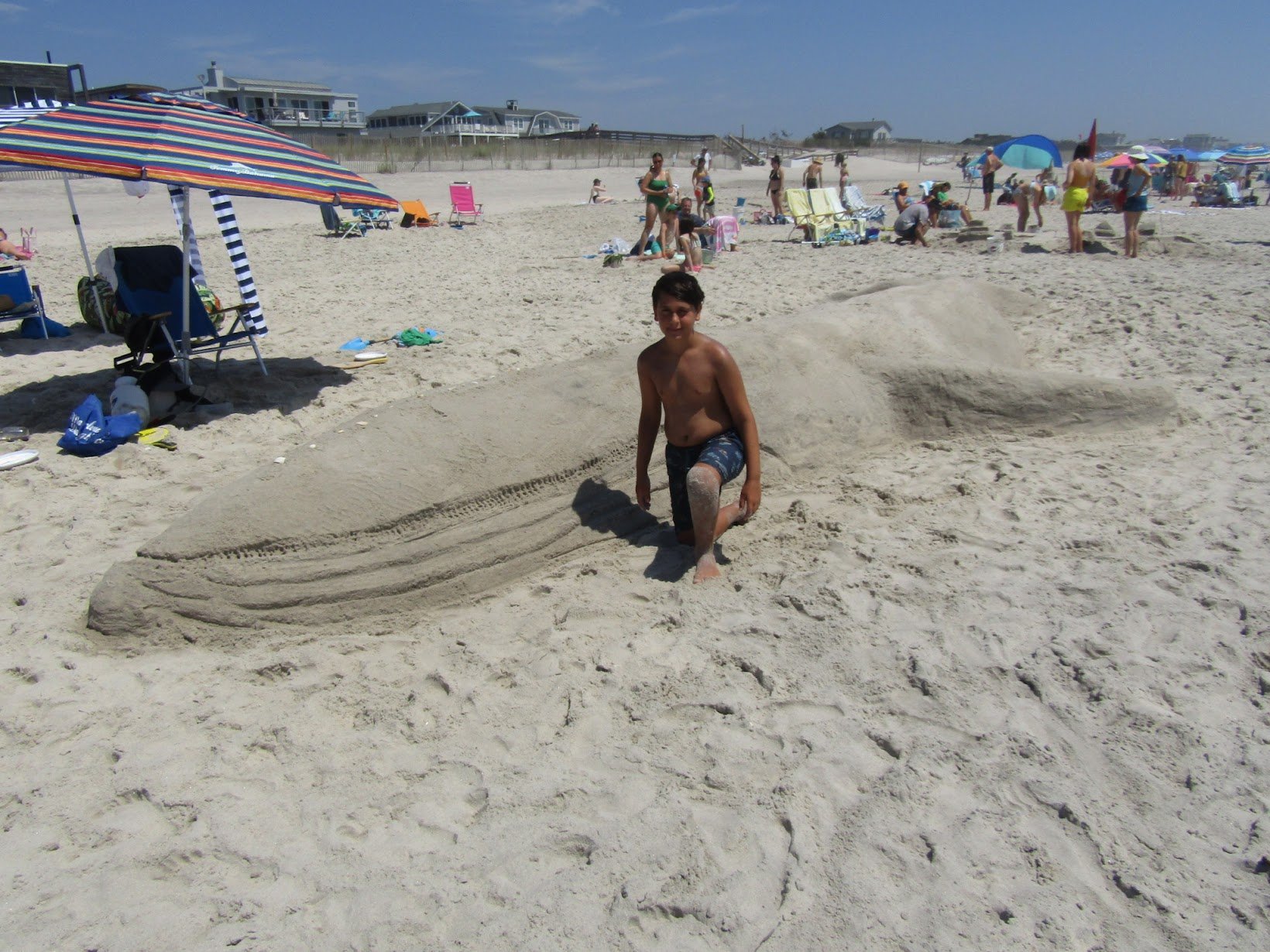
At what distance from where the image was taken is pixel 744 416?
3385 mm

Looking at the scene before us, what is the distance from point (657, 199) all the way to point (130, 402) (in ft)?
25.6

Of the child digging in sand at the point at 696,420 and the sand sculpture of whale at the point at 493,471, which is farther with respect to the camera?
the child digging in sand at the point at 696,420

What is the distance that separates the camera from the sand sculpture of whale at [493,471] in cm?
306

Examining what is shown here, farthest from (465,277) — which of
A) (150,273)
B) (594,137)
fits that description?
(594,137)

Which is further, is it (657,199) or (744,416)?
(657,199)

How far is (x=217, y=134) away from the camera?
5.04m

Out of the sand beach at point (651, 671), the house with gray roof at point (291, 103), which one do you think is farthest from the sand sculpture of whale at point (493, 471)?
the house with gray roof at point (291, 103)

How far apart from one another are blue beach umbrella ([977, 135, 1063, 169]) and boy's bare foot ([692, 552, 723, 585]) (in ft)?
44.4

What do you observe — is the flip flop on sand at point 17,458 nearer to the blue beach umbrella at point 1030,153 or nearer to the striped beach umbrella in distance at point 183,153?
the striped beach umbrella in distance at point 183,153

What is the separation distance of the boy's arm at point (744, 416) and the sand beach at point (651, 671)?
1.00 feet

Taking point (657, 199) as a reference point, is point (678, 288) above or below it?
below

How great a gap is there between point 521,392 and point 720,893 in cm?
246

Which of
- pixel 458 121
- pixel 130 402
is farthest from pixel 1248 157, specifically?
pixel 458 121

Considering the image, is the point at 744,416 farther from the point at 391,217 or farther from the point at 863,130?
the point at 863,130
